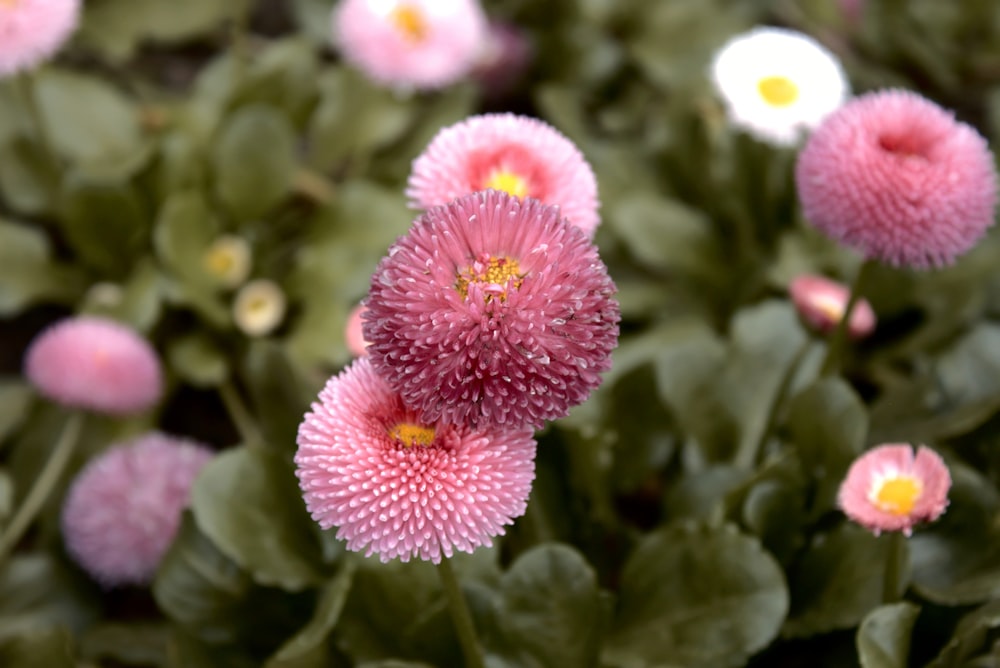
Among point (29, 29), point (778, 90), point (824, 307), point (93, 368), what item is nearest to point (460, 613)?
point (824, 307)

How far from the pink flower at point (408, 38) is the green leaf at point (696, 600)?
95 centimetres

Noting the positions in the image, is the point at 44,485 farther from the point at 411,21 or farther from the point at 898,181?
the point at 898,181

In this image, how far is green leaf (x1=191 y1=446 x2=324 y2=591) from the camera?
1135 mm

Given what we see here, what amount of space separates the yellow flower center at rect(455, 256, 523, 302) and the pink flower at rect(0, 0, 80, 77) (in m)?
1.07

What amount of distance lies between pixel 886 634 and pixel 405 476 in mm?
556

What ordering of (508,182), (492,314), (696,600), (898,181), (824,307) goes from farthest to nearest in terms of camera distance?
(824,307) < (696,600) < (898,181) < (508,182) < (492,314)

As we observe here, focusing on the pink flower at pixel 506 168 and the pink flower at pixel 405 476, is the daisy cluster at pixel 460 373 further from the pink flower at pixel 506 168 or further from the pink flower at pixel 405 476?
the pink flower at pixel 506 168

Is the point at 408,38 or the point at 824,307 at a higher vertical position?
the point at 408,38

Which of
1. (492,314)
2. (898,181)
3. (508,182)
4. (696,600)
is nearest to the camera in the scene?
(492,314)

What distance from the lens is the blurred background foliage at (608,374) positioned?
1.11 metres

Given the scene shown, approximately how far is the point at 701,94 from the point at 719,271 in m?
0.35

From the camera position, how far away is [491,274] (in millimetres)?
704

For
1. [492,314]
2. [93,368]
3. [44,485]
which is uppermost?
[492,314]

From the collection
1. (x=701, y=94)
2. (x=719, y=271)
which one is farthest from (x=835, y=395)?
(x=701, y=94)
